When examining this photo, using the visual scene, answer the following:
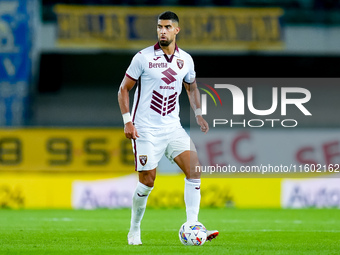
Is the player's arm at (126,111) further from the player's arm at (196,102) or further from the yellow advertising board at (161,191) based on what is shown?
the yellow advertising board at (161,191)

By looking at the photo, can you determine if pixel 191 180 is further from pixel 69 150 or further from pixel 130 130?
pixel 69 150

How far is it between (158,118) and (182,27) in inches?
556

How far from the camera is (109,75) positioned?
2408 cm

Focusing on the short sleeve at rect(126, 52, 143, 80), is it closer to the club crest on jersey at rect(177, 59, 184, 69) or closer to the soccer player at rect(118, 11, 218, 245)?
the soccer player at rect(118, 11, 218, 245)

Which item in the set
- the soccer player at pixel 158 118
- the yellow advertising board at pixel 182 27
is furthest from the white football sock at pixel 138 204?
the yellow advertising board at pixel 182 27

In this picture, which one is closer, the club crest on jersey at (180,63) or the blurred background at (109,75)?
the club crest on jersey at (180,63)

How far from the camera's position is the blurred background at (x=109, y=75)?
15.2m

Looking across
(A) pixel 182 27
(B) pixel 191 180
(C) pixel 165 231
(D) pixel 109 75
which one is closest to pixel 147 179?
(B) pixel 191 180

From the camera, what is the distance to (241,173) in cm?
1568

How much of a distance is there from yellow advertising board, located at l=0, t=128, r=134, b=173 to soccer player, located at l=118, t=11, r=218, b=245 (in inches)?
309

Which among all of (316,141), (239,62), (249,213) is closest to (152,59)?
(249,213)

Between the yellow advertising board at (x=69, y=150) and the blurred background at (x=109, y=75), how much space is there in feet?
0.06

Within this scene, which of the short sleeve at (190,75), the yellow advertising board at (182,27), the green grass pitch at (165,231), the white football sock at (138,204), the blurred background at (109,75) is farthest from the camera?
the yellow advertising board at (182,27)

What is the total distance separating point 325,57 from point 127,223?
14.3 m
